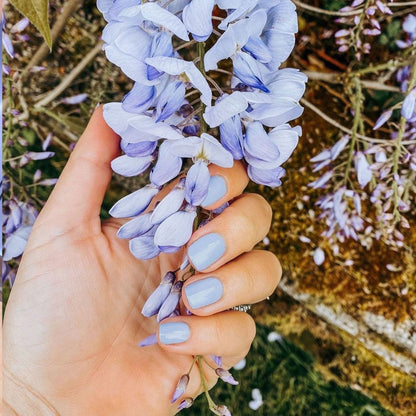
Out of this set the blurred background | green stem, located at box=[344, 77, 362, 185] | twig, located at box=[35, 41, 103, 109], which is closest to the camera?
green stem, located at box=[344, 77, 362, 185]

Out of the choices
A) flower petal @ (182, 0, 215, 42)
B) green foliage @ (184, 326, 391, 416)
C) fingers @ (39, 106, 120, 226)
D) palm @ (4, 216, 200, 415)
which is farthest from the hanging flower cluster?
green foliage @ (184, 326, 391, 416)

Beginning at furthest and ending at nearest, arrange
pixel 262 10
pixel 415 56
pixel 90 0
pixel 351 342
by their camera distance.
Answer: pixel 351 342, pixel 90 0, pixel 415 56, pixel 262 10

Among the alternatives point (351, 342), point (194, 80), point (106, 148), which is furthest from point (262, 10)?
point (351, 342)

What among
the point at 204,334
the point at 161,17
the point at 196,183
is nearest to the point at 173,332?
the point at 204,334

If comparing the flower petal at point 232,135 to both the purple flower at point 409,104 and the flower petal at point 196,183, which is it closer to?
the flower petal at point 196,183

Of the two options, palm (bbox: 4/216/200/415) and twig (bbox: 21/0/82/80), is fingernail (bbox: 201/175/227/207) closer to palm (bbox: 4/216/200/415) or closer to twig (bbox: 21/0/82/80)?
palm (bbox: 4/216/200/415)

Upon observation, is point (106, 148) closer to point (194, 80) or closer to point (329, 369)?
point (194, 80)

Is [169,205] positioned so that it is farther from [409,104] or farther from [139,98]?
[409,104]

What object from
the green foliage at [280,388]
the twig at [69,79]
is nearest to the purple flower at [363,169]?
the twig at [69,79]
